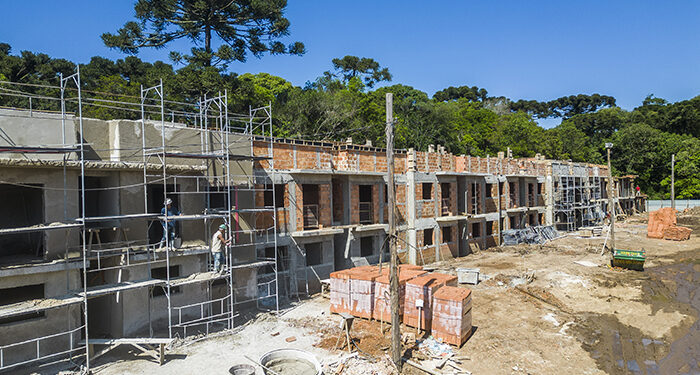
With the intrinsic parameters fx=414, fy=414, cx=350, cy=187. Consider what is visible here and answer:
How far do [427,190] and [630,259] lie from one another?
41.8ft

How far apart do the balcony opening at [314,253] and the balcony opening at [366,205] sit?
3.49 meters

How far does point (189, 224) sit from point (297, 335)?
5.88 meters

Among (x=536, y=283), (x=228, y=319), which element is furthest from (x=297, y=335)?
(x=536, y=283)

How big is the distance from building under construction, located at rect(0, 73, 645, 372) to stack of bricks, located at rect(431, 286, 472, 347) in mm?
7045

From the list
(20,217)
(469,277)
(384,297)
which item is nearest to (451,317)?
(384,297)

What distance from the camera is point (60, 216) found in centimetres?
1297

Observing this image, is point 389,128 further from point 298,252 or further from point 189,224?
point 298,252

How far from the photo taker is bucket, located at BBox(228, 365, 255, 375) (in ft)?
38.7

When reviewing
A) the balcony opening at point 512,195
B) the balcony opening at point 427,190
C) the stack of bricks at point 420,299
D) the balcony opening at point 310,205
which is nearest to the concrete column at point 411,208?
the balcony opening at point 427,190

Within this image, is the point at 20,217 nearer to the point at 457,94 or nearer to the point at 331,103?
the point at 331,103

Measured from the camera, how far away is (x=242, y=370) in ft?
39.0

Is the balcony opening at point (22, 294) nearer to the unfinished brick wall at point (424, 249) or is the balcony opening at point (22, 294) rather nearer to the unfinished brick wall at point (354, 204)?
the unfinished brick wall at point (354, 204)

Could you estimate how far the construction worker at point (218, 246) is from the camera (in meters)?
15.6

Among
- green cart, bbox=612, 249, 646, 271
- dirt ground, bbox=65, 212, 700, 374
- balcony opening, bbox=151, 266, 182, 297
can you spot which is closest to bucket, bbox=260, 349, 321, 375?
dirt ground, bbox=65, 212, 700, 374
